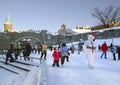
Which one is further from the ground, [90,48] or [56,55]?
[90,48]

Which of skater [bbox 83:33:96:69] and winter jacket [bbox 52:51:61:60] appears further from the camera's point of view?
winter jacket [bbox 52:51:61:60]

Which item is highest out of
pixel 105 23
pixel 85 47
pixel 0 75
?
pixel 105 23

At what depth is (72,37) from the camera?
252 ft

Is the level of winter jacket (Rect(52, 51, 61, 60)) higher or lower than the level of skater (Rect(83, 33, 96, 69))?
lower

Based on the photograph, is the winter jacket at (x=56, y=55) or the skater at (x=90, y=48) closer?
the skater at (x=90, y=48)

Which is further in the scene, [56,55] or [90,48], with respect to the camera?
[56,55]

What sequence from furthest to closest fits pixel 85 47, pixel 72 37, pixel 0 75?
1. pixel 72 37
2. pixel 0 75
3. pixel 85 47

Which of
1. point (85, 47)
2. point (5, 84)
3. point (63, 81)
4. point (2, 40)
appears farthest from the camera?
point (2, 40)

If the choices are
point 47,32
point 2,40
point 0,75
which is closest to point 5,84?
point 0,75

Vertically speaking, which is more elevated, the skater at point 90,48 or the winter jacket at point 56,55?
the skater at point 90,48

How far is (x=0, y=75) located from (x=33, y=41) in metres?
88.7

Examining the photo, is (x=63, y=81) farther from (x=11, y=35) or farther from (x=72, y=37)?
(x=11, y=35)

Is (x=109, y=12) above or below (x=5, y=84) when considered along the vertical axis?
above

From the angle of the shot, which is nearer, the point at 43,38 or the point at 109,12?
the point at 109,12
